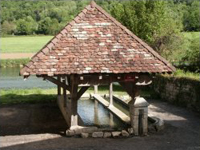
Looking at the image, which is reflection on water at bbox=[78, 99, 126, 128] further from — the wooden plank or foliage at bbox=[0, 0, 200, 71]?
foliage at bbox=[0, 0, 200, 71]

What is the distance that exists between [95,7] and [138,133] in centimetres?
505

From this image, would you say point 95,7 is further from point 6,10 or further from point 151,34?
point 6,10

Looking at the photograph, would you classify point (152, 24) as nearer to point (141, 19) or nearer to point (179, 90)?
point (141, 19)

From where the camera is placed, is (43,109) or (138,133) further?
(43,109)

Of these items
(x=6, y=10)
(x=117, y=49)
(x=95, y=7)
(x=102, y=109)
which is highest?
(x=6, y=10)

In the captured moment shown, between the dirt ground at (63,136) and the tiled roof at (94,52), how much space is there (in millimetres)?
2285

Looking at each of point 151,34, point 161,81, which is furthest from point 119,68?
point 151,34

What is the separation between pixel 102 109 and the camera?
1753 cm

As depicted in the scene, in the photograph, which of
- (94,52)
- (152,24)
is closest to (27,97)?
(94,52)

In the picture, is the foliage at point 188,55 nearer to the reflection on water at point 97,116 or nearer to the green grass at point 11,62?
the reflection on water at point 97,116

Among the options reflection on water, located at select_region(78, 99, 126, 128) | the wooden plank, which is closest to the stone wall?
the wooden plank

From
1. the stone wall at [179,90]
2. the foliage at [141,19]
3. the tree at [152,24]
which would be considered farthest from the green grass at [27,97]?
the foliage at [141,19]

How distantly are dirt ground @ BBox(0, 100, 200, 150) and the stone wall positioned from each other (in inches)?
31.7

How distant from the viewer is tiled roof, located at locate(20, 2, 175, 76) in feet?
36.9
